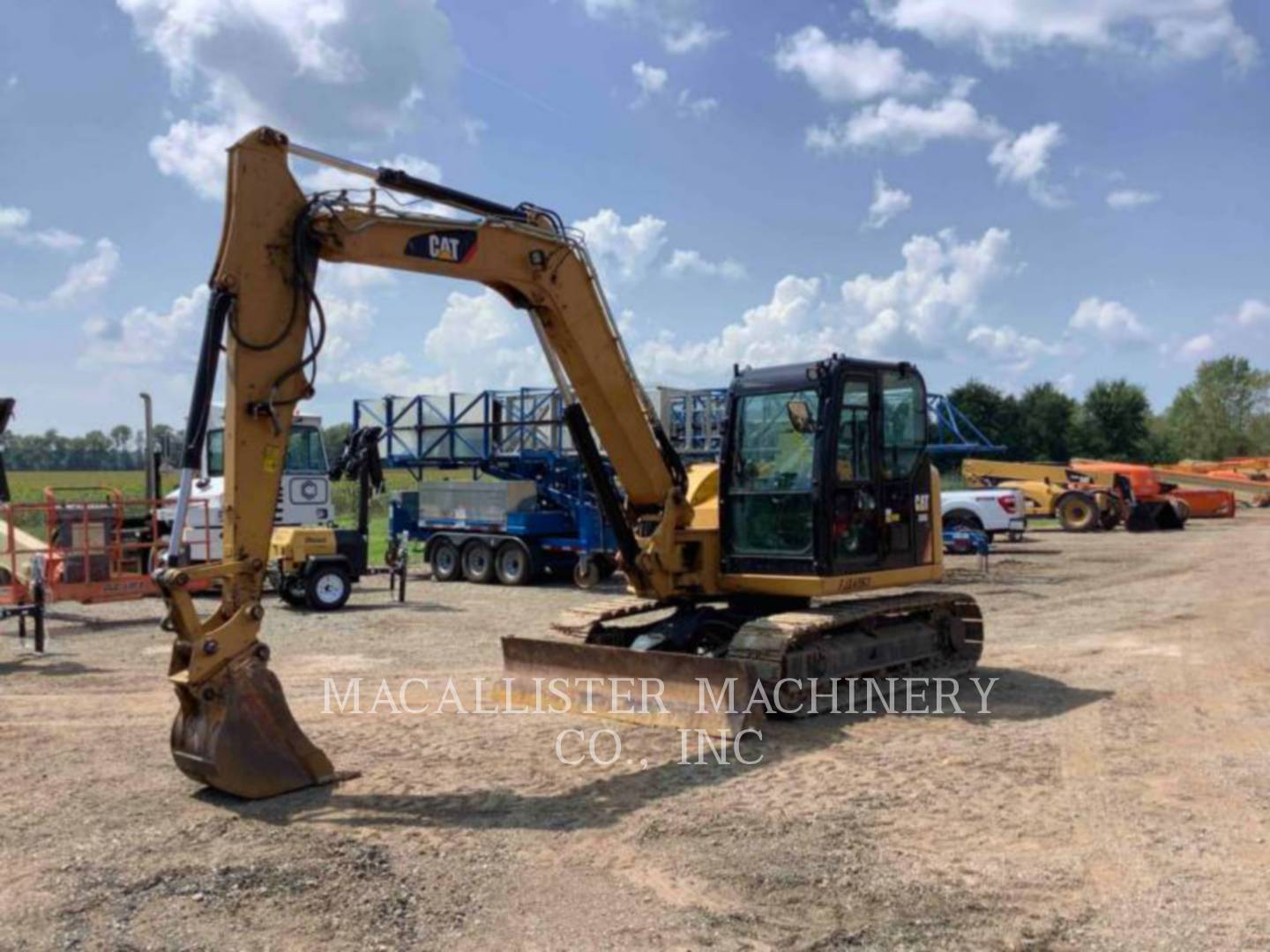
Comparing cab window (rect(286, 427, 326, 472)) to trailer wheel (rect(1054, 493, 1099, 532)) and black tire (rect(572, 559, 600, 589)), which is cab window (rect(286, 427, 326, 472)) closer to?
black tire (rect(572, 559, 600, 589))

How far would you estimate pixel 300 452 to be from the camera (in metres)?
19.1

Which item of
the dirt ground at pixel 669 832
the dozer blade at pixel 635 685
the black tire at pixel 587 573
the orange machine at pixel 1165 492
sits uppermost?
the orange machine at pixel 1165 492

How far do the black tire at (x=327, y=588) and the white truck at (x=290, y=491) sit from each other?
2.00 m

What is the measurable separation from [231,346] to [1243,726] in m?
7.68

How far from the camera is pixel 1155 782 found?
7047 millimetres

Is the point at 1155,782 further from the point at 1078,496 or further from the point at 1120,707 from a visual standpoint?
the point at 1078,496

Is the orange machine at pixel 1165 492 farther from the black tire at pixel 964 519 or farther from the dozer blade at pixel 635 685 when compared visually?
the dozer blade at pixel 635 685

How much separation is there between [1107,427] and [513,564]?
5443 cm

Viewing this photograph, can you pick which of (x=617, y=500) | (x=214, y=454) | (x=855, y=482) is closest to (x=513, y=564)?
(x=214, y=454)

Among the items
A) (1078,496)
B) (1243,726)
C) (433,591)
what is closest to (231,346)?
(1243,726)

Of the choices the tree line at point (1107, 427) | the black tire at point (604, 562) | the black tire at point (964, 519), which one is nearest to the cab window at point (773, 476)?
the black tire at point (604, 562)

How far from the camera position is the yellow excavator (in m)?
6.71

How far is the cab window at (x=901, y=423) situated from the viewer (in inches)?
390

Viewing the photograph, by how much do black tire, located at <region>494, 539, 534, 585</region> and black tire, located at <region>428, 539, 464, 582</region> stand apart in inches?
44.9
